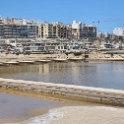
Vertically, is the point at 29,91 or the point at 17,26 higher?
the point at 17,26

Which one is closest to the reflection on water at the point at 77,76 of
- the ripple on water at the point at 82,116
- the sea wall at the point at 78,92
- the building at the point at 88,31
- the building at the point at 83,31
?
the sea wall at the point at 78,92

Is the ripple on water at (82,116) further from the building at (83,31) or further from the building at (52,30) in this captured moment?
the building at (83,31)

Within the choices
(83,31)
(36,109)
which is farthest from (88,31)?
(36,109)

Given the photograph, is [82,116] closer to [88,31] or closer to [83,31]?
[83,31]

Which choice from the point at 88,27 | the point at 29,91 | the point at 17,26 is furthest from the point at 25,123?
the point at 88,27

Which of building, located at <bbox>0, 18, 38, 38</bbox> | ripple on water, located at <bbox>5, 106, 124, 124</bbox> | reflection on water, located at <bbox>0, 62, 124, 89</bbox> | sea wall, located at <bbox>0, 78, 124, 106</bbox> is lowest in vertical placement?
reflection on water, located at <bbox>0, 62, 124, 89</bbox>

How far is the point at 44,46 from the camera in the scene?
10756 centimetres

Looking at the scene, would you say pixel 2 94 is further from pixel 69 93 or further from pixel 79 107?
pixel 79 107

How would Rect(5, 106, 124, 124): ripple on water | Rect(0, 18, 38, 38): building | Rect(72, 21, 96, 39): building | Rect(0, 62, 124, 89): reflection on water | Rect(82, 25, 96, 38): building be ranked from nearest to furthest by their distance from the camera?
Rect(5, 106, 124, 124): ripple on water → Rect(0, 62, 124, 89): reflection on water → Rect(0, 18, 38, 38): building → Rect(72, 21, 96, 39): building → Rect(82, 25, 96, 38): building

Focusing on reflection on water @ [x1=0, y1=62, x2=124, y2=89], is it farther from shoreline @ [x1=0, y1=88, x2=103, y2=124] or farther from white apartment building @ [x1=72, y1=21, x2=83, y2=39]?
white apartment building @ [x1=72, y1=21, x2=83, y2=39]

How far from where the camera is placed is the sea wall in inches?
640

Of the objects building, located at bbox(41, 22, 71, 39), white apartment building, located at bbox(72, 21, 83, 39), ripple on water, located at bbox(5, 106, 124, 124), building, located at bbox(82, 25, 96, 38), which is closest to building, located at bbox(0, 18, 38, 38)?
building, located at bbox(41, 22, 71, 39)

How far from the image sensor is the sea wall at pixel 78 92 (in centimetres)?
1627

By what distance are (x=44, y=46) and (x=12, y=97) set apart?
88.7 m
